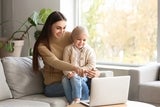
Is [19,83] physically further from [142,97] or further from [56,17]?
[142,97]

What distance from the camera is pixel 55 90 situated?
9.68 feet

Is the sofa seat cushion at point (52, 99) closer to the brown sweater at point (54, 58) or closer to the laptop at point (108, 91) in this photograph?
the brown sweater at point (54, 58)

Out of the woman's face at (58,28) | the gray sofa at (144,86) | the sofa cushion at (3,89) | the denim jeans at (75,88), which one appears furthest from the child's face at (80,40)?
the gray sofa at (144,86)

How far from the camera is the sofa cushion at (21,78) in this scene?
3.02 metres

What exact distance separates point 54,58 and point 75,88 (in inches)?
13.7

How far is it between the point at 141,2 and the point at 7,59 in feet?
6.65

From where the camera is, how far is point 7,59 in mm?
3105

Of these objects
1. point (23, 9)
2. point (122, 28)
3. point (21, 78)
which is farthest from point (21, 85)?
point (23, 9)

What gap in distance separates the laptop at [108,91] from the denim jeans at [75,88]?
6.9 inches

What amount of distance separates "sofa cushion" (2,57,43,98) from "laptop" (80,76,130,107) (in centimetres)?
76

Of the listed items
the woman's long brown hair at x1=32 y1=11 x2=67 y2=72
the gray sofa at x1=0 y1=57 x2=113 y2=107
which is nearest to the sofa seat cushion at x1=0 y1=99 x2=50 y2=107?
the gray sofa at x1=0 y1=57 x2=113 y2=107

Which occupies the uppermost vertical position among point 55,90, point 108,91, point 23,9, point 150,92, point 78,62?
point 23,9

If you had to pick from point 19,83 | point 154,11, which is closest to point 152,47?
point 154,11

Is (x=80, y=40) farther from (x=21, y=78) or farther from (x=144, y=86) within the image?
(x=144, y=86)
